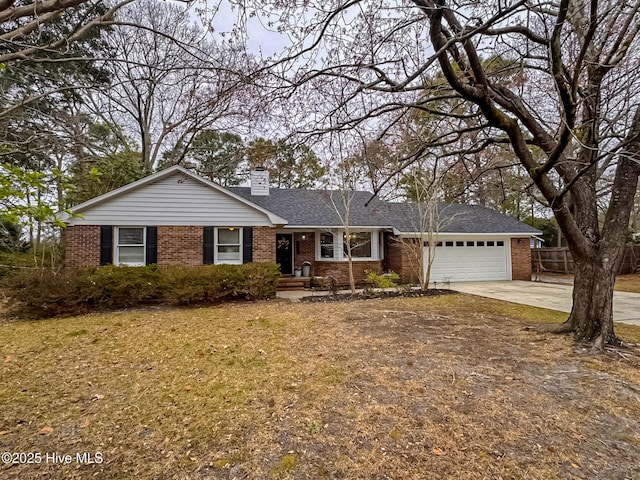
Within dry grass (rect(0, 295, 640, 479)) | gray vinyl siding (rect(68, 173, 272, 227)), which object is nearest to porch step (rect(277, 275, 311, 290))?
gray vinyl siding (rect(68, 173, 272, 227))

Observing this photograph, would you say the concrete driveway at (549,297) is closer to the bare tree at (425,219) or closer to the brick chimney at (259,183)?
the bare tree at (425,219)

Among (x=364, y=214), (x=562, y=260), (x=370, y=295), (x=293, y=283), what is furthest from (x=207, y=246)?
(x=562, y=260)

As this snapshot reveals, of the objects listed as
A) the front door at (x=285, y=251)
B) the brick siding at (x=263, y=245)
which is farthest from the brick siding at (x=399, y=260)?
the brick siding at (x=263, y=245)

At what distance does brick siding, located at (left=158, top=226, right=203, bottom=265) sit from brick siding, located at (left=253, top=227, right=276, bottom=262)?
1.83 m

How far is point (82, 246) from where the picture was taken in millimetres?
10156

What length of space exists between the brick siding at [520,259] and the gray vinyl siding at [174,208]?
11.7 meters

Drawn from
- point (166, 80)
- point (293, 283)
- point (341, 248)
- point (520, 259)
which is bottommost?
point (293, 283)

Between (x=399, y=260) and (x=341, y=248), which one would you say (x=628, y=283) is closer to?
(x=399, y=260)

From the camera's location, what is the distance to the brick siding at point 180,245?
10.8m

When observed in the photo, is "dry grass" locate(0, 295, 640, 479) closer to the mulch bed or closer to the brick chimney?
the mulch bed

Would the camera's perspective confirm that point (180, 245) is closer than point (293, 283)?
Yes

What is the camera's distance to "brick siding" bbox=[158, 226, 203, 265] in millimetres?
10828

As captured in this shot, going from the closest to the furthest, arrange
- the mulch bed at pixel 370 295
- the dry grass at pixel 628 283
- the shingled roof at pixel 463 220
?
the mulch bed at pixel 370 295, the dry grass at pixel 628 283, the shingled roof at pixel 463 220

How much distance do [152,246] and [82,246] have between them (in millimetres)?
1958
